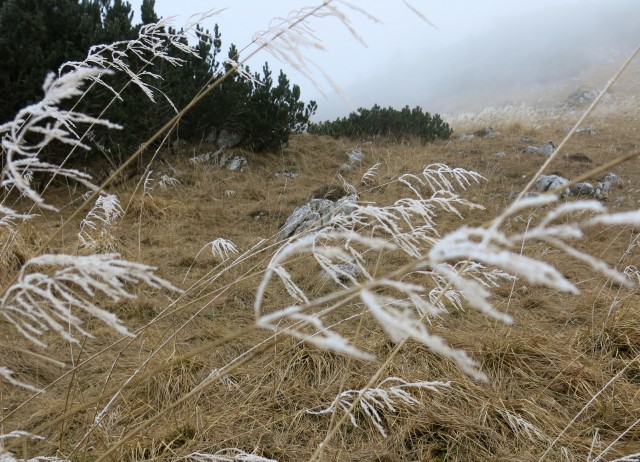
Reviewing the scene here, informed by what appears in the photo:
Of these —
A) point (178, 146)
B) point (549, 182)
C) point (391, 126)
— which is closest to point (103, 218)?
point (178, 146)

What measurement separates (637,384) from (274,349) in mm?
2046

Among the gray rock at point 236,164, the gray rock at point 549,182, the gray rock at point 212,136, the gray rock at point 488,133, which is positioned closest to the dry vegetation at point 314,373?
the gray rock at point 549,182

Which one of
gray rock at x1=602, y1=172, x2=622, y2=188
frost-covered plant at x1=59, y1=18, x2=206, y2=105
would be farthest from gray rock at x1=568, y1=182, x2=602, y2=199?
frost-covered plant at x1=59, y1=18, x2=206, y2=105

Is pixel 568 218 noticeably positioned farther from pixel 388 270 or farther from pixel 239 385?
pixel 239 385

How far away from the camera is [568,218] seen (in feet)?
20.5

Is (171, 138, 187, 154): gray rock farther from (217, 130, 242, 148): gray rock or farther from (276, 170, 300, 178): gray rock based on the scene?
(276, 170, 300, 178): gray rock

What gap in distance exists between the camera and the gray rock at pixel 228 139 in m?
8.76

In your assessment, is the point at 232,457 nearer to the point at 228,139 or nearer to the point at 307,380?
the point at 307,380

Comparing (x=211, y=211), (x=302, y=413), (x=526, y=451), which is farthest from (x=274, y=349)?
(x=211, y=211)

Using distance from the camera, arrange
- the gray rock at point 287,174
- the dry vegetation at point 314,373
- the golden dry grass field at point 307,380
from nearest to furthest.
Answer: the dry vegetation at point 314,373
the golden dry grass field at point 307,380
the gray rock at point 287,174

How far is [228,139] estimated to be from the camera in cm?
879

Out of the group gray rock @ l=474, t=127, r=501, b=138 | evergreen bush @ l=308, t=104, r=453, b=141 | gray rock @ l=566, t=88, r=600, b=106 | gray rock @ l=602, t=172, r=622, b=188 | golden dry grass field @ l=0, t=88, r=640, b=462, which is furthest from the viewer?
gray rock @ l=566, t=88, r=600, b=106

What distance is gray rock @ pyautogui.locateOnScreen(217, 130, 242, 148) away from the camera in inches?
345

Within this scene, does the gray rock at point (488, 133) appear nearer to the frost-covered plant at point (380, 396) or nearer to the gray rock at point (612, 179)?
the gray rock at point (612, 179)
